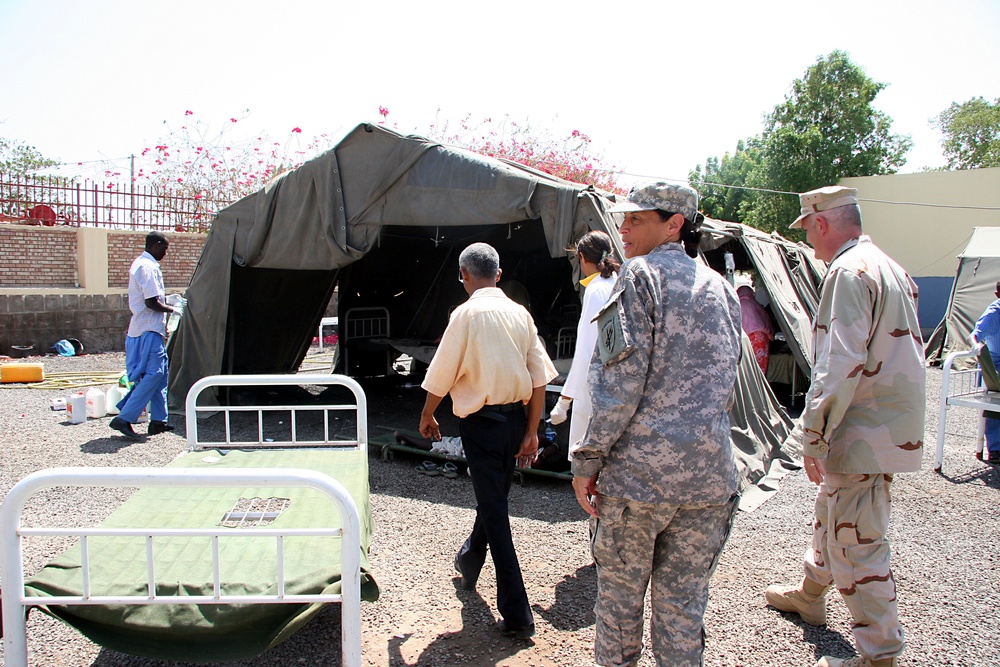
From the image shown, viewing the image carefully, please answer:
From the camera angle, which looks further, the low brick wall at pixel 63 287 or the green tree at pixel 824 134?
the green tree at pixel 824 134

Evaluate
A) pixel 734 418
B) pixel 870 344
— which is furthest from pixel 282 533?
pixel 734 418

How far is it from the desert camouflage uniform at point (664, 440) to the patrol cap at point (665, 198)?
125 millimetres

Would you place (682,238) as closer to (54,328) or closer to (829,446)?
(829,446)

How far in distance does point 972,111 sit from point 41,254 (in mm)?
40026

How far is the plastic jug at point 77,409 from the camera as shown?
7293mm

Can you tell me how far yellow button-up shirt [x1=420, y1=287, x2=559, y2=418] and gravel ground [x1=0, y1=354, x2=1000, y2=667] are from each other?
43.8 inches

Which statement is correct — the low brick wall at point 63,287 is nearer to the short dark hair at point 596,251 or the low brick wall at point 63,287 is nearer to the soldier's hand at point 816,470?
the short dark hair at point 596,251

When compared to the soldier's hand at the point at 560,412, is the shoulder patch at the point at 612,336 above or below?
above

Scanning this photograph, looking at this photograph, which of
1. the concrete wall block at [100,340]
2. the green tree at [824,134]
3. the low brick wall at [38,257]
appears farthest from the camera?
the green tree at [824,134]

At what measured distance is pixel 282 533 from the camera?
91.7 inches

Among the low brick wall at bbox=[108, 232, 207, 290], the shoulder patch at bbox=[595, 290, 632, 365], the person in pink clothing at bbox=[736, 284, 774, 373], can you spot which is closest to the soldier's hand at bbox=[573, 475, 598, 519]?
the shoulder patch at bbox=[595, 290, 632, 365]

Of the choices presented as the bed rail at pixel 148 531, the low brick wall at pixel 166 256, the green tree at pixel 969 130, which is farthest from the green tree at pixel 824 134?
the bed rail at pixel 148 531

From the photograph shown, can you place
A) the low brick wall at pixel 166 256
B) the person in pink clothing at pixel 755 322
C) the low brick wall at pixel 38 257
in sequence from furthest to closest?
the low brick wall at pixel 166 256
the low brick wall at pixel 38 257
the person in pink clothing at pixel 755 322

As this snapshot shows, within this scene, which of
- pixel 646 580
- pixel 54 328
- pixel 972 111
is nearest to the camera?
pixel 646 580
